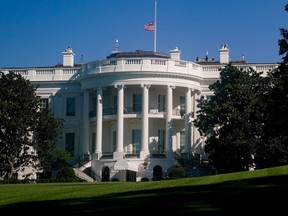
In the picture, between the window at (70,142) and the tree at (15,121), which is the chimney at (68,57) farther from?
the tree at (15,121)

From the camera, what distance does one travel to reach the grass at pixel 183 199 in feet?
51.8

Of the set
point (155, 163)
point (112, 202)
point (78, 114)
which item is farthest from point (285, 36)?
point (78, 114)

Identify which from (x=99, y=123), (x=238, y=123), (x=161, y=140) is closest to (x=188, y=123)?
(x=161, y=140)

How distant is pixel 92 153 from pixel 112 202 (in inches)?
1795

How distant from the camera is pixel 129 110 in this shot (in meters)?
63.9

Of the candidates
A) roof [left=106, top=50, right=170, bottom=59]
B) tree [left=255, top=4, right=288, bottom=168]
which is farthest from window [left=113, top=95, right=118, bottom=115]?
tree [left=255, top=4, right=288, bottom=168]

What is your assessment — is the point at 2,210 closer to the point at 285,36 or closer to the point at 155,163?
the point at 285,36

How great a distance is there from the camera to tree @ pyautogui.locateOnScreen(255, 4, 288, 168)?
104 feet

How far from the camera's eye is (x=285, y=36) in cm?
3194

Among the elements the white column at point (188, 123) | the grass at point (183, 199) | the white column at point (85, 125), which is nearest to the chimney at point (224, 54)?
the white column at point (188, 123)

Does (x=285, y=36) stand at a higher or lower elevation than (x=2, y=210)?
higher

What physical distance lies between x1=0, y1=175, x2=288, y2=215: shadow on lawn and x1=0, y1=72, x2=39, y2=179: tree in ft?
125

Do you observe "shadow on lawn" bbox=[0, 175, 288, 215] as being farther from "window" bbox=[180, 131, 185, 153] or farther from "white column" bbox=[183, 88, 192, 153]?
"window" bbox=[180, 131, 185, 153]

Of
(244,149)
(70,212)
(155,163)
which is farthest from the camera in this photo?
(155,163)
